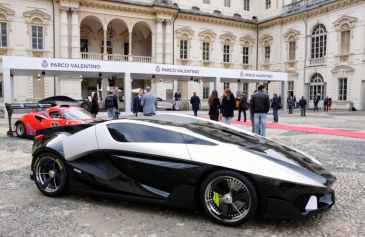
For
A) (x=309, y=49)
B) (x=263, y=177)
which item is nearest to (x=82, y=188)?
(x=263, y=177)

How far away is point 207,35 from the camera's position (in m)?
40.4

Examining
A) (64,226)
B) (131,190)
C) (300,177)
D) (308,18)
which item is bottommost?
(64,226)

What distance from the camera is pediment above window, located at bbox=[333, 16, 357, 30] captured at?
31575 mm

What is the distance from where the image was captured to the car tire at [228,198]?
12.5 feet

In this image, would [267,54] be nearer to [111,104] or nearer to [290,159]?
[111,104]

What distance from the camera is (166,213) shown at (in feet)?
14.3

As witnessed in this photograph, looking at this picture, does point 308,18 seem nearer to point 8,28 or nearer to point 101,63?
point 101,63

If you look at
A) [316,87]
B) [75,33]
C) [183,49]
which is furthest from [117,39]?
[316,87]

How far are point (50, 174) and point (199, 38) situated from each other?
120 ft

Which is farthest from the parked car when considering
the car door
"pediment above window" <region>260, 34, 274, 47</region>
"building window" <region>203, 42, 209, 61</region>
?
"pediment above window" <region>260, 34, 274, 47</region>

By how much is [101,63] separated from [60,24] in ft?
49.6

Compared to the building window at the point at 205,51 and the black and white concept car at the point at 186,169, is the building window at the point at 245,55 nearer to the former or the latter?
the building window at the point at 205,51

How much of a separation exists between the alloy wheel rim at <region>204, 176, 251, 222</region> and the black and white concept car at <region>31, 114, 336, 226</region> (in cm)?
1

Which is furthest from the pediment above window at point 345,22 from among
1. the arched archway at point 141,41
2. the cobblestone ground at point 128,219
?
the cobblestone ground at point 128,219
